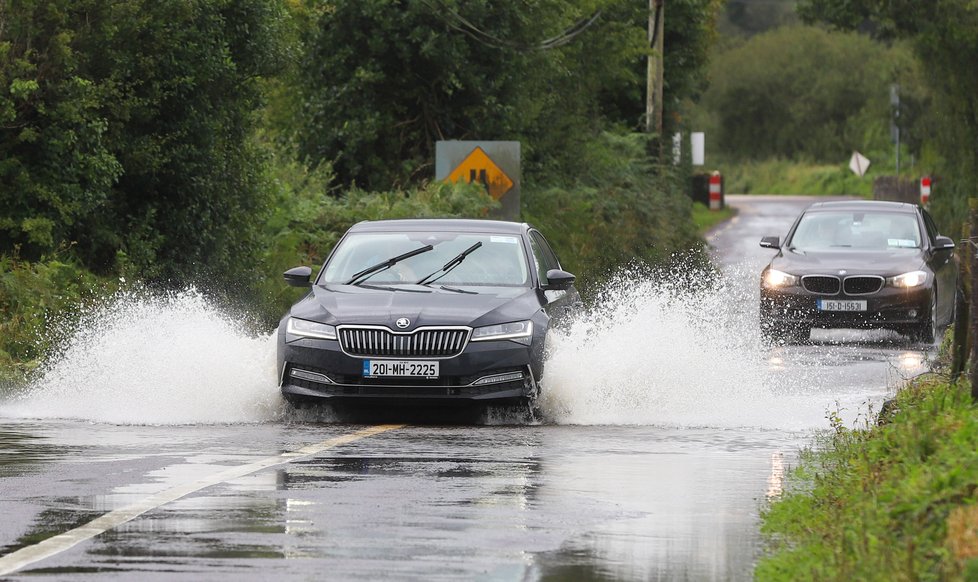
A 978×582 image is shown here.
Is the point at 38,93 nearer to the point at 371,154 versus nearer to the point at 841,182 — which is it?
the point at 371,154

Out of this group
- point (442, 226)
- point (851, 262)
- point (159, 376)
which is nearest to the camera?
point (159, 376)

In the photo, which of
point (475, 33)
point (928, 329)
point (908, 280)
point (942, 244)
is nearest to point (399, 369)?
point (908, 280)

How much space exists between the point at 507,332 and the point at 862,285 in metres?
10.5

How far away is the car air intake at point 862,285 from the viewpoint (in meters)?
24.5

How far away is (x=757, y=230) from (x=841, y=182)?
4828cm

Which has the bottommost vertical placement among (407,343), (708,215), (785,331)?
(708,215)

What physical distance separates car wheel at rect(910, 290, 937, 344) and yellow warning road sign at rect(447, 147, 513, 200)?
323 inches

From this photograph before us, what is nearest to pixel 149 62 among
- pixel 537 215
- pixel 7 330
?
pixel 7 330

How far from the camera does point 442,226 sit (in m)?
16.8

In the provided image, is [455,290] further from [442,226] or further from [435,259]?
[442,226]

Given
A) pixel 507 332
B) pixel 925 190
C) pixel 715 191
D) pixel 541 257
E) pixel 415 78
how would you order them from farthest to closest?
pixel 715 191, pixel 925 190, pixel 415 78, pixel 541 257, pixel 507 332

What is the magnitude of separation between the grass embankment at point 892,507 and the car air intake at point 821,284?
1295cm

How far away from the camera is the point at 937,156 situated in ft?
184

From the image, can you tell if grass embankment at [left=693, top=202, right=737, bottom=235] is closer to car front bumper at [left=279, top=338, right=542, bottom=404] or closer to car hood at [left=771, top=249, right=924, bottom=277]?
car hood at [left=771, top=249, right=924, bottom=277]
